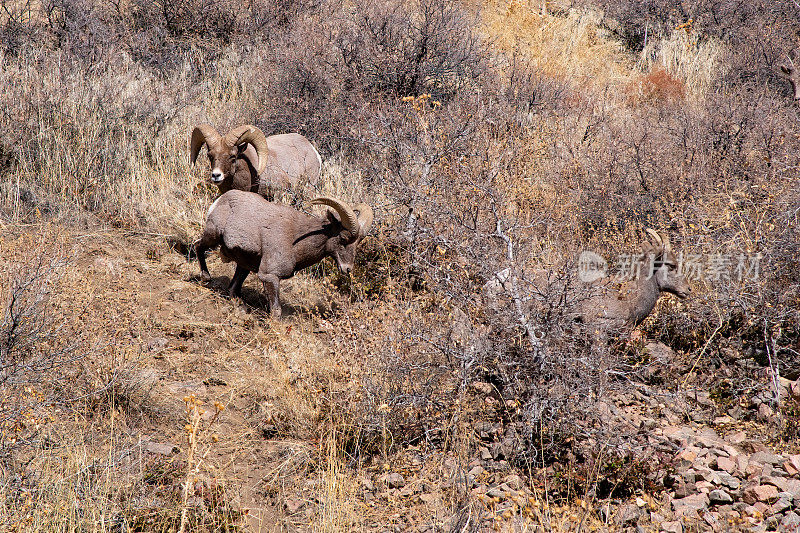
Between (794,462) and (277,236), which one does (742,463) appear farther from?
(277,236)

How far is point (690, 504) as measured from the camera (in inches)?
177

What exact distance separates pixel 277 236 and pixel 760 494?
4517mm

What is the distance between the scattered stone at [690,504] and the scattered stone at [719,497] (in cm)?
4

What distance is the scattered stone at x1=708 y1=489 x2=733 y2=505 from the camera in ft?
14.8

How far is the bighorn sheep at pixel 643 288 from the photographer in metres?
6.03

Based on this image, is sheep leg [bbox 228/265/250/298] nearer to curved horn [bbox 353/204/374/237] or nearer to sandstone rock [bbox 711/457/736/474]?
curved horn [bbox 353/204/374/237]

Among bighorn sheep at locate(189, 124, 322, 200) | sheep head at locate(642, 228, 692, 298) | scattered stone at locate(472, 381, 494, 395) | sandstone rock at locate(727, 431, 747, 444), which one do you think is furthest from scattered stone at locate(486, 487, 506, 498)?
bighorn sheep at locate(189, 124, 322, 200)

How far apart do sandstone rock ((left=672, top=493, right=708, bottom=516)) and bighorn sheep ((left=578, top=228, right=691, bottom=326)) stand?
1.69 meters

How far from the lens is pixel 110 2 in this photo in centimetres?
1364

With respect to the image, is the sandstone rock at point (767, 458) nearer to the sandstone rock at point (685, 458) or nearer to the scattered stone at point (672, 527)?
the sandstone rock at point (685, 458)

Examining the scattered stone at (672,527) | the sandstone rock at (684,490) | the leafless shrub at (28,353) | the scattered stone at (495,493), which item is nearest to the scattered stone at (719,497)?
the sandstone rock at (684,490)

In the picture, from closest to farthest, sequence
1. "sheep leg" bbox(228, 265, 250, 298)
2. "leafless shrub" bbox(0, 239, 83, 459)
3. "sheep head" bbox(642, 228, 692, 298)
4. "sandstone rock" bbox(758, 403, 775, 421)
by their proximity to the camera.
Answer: "leafless shrub" bbox(0, 239, 83, 459) < "sandstone rock" bbox(758, 403, 775, 421) < "sheep head" bbox(642, 228, 692, 298) < "sheep leg" bbox(228, 265, 250, 298)

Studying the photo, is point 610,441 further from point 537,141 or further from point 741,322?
point 537,141

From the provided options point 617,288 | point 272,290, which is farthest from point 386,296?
point 617,288
